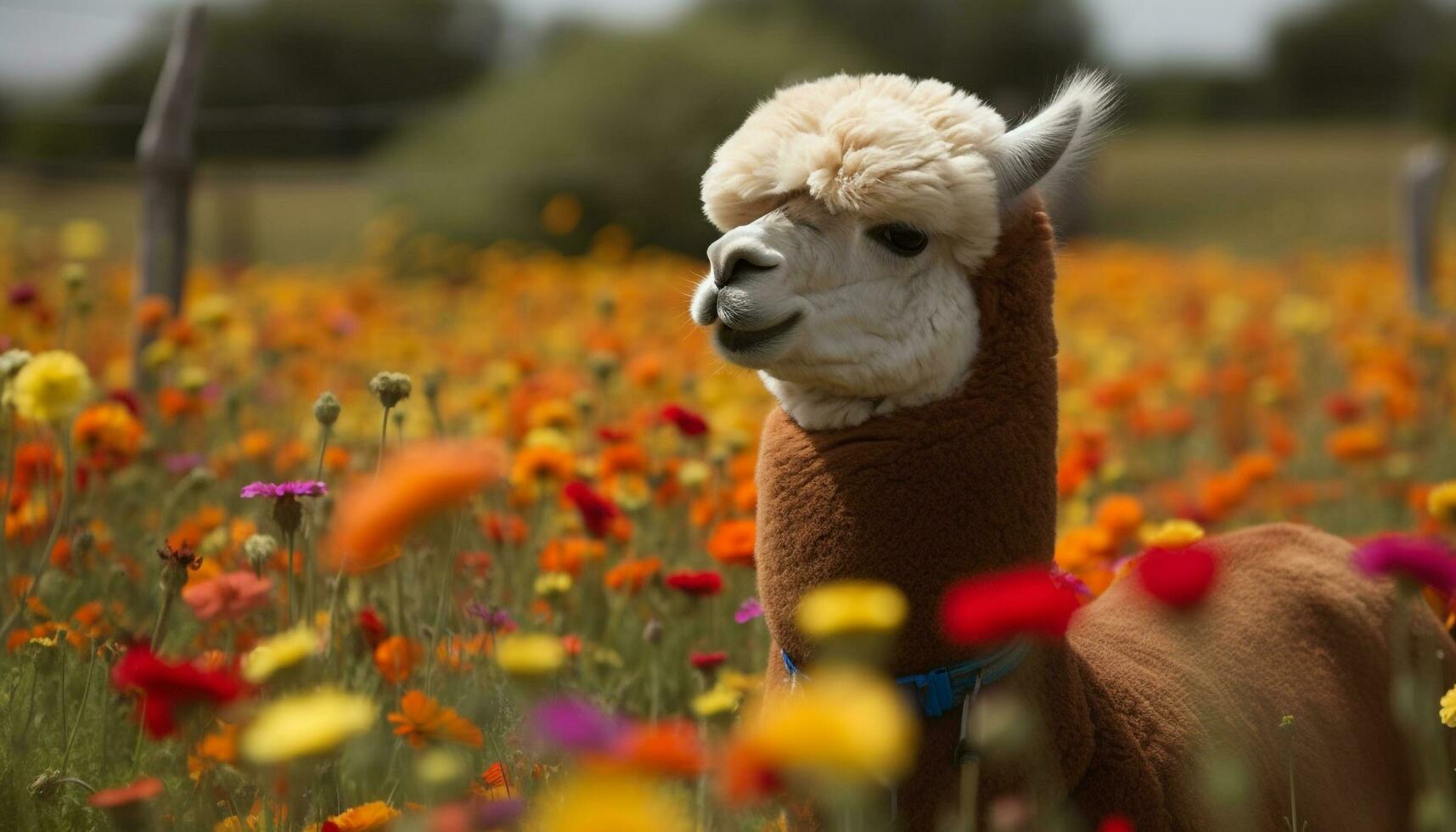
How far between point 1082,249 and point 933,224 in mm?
13288

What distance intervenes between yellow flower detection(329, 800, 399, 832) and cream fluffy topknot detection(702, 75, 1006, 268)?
931 mm

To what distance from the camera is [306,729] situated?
40.4 inches

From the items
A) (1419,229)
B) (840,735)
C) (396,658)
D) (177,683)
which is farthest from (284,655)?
(1419,229)

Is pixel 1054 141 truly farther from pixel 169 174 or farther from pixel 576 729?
pixel 169 174

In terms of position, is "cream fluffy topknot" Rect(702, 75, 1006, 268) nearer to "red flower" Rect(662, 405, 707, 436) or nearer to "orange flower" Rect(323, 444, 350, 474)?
"red flower" Rect(662, 405, 707, 436)

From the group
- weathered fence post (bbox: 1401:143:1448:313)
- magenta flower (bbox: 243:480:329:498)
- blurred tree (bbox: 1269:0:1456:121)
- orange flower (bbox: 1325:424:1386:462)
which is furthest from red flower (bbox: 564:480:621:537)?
blurred tree (bbox: 1269:0:1456:121)

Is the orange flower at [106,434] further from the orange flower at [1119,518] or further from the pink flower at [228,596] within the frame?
the orange flower at [1119,518]

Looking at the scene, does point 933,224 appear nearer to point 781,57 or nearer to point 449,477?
point 449,477

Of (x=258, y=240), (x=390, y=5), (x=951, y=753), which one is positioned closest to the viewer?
(x=951, y=753)

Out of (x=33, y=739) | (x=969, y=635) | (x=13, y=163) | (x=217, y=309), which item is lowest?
(x=33, y=739)

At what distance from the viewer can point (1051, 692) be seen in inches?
71.2

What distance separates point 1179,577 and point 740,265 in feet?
2.46

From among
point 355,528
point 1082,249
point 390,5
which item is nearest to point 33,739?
point 355,528

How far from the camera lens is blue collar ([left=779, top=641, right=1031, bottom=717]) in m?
1.77
